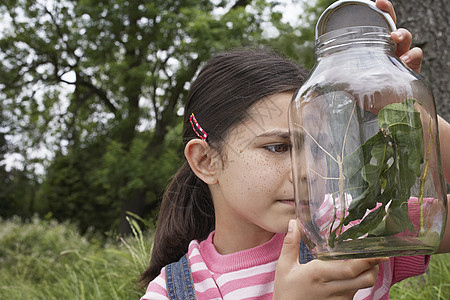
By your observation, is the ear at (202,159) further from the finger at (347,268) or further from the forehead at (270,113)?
the finger at (347,268)

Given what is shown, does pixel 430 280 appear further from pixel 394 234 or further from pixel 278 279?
pixel 394 234

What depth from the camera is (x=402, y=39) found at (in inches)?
50.6

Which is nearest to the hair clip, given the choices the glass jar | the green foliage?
the glass jar

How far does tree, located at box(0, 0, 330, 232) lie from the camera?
11305mm

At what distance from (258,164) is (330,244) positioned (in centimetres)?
49

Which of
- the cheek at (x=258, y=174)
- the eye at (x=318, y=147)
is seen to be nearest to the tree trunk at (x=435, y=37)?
the cheek at (x=258, y=174)

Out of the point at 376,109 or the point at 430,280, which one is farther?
the point at 430,280

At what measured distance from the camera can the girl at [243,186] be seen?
4.67 ft

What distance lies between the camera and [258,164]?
1445 millimetres

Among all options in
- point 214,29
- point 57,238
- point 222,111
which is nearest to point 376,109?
point 222,111

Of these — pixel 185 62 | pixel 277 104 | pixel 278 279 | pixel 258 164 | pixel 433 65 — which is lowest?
pixel 278 279

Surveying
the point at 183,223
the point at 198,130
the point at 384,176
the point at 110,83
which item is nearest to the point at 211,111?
the point at 198,130

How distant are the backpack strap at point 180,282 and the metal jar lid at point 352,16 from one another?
38.5 inches

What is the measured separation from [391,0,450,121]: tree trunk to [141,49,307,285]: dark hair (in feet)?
5.13
